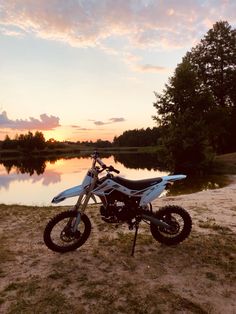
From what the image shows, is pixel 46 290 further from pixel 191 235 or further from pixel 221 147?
pixel 221 147

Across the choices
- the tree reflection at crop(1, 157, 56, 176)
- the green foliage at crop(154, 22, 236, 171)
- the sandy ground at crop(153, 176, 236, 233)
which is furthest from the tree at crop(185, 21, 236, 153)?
the sandy ground at crop(153, 176, 236, 233)

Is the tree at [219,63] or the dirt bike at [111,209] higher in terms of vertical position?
the tree at [219,63]

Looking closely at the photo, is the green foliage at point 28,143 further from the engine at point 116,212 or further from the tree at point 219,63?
the engine at point 116,212

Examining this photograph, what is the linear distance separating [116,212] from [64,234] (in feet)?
3.93

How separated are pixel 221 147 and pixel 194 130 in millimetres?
16779

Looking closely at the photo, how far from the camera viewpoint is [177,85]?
34219 millimetres

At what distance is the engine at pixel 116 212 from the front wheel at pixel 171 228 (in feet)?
2.33

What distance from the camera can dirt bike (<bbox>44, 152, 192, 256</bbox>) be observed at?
273 inches

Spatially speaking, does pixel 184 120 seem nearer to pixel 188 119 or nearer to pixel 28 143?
pixel 188 119

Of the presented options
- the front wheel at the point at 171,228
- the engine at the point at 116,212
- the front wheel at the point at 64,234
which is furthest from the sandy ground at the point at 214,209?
the front wheel at the point at 64,234

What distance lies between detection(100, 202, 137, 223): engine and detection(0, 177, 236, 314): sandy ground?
2.28 feet

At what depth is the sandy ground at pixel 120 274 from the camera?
4879 mm

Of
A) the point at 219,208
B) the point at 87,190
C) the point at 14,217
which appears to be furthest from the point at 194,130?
the point at 87,190

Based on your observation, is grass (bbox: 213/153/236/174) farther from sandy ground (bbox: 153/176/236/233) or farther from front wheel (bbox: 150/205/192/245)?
front wheel (bbox: 150/205/192/245)
